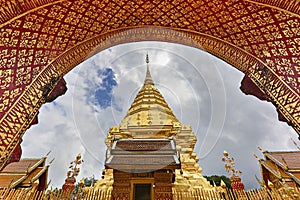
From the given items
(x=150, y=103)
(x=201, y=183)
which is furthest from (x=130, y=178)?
(x=150, y=103)

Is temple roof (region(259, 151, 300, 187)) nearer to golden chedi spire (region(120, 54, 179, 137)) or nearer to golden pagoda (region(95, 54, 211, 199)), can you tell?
golden pagoda (region(95, 54, 211, 199))

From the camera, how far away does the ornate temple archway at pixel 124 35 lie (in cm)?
342

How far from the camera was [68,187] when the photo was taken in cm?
560

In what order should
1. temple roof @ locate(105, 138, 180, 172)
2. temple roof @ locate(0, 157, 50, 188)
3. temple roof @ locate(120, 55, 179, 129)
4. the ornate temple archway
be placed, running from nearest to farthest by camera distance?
1. the ornate temple archway
2. temple roof @ locate(105, 138, 180, 172)
3. temple roof @ locate(0, 157, 50, 188)
4. temple roof @ locate(120, 55, 179, 129)

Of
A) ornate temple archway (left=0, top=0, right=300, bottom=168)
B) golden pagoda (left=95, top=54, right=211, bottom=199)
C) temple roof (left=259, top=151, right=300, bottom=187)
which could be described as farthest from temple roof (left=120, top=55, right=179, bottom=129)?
ornate temple archway (left=0, top=0, right=300, bottom=168)

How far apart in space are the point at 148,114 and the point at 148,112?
0.21m

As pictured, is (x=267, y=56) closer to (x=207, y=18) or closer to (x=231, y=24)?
(x=231, y=24)

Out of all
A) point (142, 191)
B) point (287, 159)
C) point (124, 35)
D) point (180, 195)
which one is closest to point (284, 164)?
point (287, 159)

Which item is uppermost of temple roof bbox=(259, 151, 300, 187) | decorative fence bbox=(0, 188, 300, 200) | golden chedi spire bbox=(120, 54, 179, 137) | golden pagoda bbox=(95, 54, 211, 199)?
golden chedi spire bbox=(120, 54, 179, 137)

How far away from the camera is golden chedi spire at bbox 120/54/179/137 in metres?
8.61

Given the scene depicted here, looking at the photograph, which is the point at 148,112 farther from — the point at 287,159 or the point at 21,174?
the point at 287,159

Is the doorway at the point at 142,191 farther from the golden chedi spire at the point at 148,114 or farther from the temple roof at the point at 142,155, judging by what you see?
the golden chedi spire at the point at 148,114

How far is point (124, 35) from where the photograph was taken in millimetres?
5113

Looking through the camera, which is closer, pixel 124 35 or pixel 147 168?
pixel 147 168
